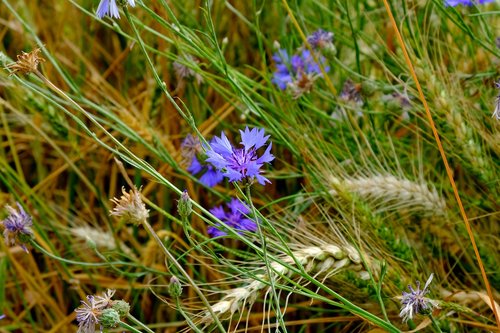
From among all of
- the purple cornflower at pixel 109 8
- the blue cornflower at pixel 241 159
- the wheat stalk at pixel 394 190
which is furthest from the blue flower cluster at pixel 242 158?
the wheat stalk at pixel 394 190

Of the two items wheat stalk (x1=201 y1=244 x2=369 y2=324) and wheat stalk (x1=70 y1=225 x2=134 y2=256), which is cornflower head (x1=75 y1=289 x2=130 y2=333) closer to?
wheat stalk (x1=201 y1=244 x2=369 y2=324)

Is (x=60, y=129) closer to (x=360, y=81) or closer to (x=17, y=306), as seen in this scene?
(x=17, y=306)

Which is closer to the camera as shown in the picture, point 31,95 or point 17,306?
point 31,95

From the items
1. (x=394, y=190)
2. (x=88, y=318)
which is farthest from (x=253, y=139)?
(x=394, y=190)

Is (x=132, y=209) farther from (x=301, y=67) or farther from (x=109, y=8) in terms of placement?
(x=301, y=67)

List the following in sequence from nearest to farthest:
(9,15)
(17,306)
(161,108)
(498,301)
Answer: (498,301), (17,306), (161,108), (9,15)

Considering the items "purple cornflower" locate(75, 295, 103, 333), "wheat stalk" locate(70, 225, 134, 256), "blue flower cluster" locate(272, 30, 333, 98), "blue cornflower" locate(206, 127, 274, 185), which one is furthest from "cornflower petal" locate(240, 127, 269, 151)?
"wheat stalk" locate(70, 225, 134, 256)

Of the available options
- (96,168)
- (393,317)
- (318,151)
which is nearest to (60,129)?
(96,168)
